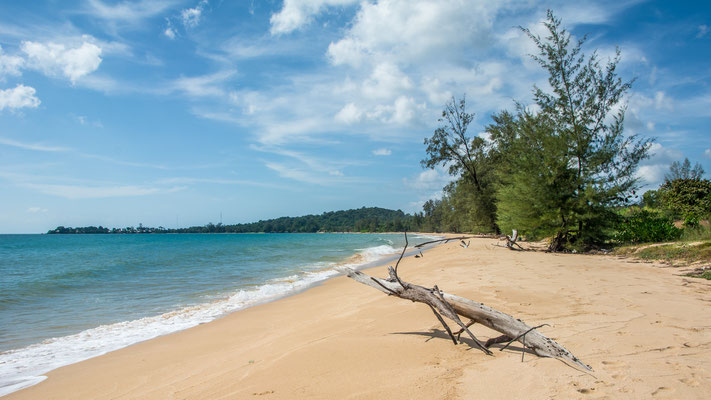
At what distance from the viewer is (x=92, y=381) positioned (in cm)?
482

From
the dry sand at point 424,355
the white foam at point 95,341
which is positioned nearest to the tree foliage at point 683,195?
the dry sand at point 424,355

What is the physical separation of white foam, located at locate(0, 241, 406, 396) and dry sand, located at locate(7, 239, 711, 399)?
374 mm

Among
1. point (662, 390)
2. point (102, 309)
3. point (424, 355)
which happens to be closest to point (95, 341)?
point (102, 309)

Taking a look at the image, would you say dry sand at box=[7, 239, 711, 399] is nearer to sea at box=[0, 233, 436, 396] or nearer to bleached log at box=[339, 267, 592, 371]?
bleached log at box=[339, 267, 592, 371]

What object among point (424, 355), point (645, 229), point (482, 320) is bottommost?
point (424, 355)

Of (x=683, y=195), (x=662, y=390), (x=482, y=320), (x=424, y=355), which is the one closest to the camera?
(x=662, y=390)

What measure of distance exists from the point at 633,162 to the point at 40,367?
21.3 metres

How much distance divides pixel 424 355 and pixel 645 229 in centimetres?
1718

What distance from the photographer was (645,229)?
1602 centimetres

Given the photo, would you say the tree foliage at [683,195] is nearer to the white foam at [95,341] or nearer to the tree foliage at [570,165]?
the tree foliage at [570,165]

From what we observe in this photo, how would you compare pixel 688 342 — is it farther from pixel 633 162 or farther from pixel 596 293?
pixel 633 162

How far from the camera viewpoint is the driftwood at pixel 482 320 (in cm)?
345

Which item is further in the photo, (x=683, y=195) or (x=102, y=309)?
(x=683, y=195)

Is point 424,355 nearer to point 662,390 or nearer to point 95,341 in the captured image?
point 662,390
